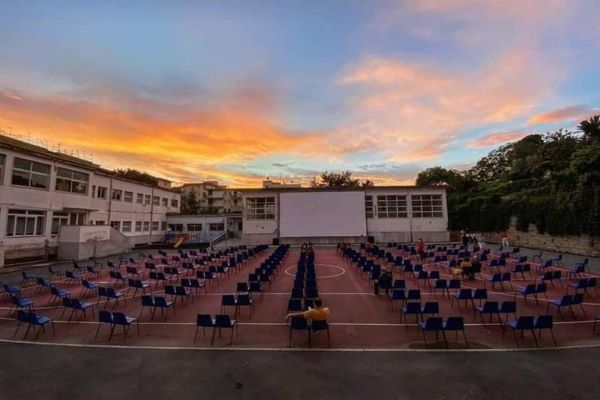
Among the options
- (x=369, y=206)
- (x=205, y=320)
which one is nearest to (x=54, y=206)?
(x=205, y=320)

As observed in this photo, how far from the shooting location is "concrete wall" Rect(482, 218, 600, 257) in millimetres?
22828

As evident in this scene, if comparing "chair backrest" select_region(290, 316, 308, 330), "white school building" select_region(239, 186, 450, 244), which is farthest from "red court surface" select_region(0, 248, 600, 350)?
"white school building" select_region(239, 186, 450, 244)

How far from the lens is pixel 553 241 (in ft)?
87.5

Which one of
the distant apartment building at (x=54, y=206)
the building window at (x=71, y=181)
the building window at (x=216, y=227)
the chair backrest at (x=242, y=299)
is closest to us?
the chair backrest at (x=242, y=299)

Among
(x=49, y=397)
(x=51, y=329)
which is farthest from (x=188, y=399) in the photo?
(x=51, y=329)

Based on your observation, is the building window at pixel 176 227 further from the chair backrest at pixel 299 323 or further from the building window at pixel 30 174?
the chair backrest at pixel 299 323

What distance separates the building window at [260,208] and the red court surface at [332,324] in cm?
2552

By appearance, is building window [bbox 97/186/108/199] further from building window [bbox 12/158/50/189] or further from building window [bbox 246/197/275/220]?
building window [bbox 246/197/275/220]

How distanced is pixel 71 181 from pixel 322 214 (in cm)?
2477

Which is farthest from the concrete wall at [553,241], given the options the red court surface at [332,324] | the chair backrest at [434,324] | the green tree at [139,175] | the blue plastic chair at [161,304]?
the green tree at [139,175]

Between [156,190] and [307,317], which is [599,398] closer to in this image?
[307,317]

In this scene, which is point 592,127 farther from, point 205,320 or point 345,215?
point 205,320

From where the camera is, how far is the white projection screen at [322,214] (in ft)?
125

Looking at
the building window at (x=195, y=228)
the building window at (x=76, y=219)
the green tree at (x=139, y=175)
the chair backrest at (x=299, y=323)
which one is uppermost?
the green tree at (x=139, y=175)
